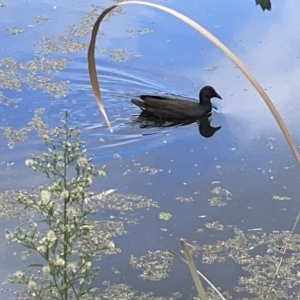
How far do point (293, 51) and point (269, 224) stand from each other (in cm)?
243

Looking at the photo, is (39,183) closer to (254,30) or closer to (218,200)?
(218,200)

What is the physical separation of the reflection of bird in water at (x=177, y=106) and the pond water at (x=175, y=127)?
0.31 feet

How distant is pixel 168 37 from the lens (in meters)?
5.66

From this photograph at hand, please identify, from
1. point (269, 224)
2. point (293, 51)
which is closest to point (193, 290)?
point (269, 224)

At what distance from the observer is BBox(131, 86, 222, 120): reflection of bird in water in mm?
4660

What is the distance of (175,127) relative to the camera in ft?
15.1

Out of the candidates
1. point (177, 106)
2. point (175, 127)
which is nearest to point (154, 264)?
point (175, 127)

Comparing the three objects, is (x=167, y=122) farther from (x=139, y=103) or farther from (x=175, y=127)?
(x=139, y=103)

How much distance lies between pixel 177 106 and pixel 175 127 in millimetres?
172

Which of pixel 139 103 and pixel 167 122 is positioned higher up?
pixel 139 103

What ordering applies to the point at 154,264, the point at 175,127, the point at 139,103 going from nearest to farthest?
the point at 154,264 < the point at 175,127 < the point at 139,103

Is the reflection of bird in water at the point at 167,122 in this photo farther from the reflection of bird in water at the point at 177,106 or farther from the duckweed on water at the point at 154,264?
the duckweed on water at the point at 154,264

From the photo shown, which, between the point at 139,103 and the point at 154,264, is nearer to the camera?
the point at 154,264

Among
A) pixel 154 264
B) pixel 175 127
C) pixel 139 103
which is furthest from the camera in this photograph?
pixel 139 103
